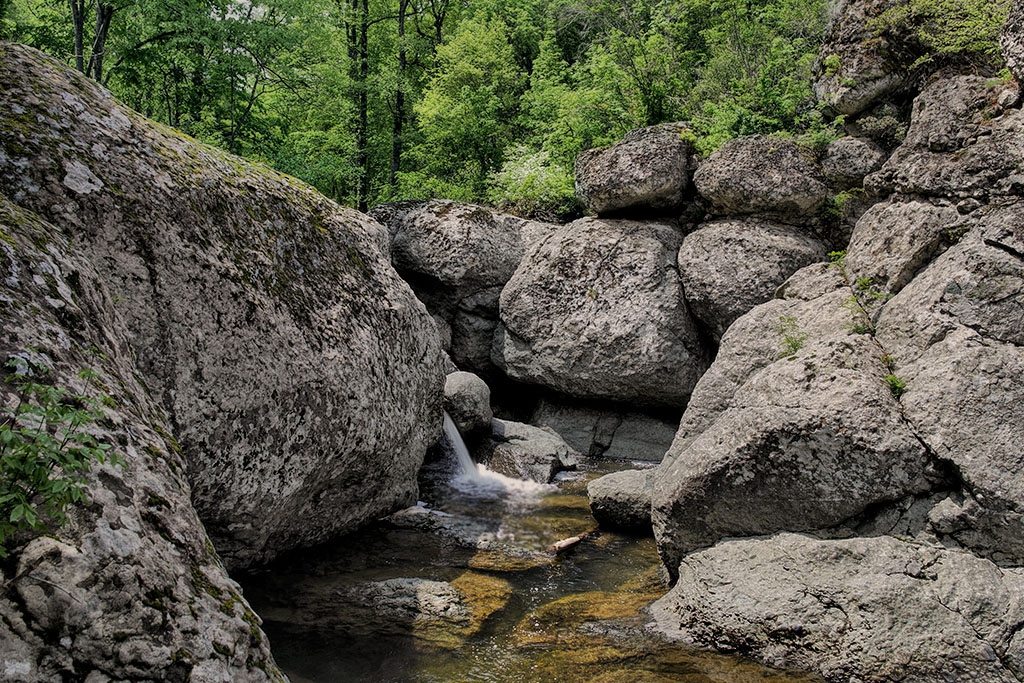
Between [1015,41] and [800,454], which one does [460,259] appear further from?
[1015,41]

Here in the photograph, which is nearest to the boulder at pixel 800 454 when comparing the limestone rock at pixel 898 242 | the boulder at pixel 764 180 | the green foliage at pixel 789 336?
the green foliage at pixel 789 336

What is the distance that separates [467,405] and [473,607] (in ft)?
20.0

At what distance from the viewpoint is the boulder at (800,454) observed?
666 cm

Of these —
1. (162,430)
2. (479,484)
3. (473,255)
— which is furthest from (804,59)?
(162,430)

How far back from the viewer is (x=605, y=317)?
14.0 metres

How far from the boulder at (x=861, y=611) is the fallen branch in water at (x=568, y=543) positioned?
2256 millimetres

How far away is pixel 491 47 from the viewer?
26.3 metres

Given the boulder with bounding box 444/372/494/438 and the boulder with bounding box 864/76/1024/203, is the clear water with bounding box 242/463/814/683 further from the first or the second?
the boulder with bounding box 864/76/1024/203

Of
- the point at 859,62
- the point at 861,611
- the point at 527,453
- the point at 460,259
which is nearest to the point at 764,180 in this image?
the point at 859,62

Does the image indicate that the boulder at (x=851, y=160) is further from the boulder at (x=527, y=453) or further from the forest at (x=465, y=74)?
the boulder at (x=527, y=453)

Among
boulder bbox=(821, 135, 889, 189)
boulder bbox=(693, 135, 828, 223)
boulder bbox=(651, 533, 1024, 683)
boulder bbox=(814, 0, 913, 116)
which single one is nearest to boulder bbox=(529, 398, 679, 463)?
boulder bbox=(693, 135, 828, 223)

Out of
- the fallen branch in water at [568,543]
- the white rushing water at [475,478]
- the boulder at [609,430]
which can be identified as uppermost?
the boulder at [609,430]

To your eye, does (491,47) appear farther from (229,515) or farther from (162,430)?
(162,430)

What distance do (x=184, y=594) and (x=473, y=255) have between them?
43.1 ft
